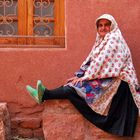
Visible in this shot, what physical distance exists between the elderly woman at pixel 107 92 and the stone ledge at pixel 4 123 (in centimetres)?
39

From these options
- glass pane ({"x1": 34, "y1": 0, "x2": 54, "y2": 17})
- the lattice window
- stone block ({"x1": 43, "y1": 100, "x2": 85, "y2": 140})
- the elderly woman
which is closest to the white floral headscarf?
the elderly woman

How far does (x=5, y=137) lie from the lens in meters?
4.75

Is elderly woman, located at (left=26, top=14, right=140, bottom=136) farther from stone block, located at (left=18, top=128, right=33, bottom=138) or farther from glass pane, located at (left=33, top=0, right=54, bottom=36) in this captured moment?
glass pane, located at (left=33, top=0, right=54, bottom=36)

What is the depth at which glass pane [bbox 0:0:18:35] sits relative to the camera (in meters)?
5.27

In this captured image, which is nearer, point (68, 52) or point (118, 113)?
point (118, 113)

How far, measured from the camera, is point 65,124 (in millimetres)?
4691

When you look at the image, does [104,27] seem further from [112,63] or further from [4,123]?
[4,123]

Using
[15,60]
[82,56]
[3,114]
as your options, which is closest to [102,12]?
[82,56]

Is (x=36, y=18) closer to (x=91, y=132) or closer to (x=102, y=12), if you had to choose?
(x=102, y=12)

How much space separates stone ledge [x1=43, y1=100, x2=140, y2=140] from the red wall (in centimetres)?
48

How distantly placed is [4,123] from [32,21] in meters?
1.29

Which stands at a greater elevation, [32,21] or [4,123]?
[32,21]

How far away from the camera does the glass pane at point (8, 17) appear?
5.27 metres

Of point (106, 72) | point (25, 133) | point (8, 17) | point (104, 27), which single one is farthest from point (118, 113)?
point (8, 17)
